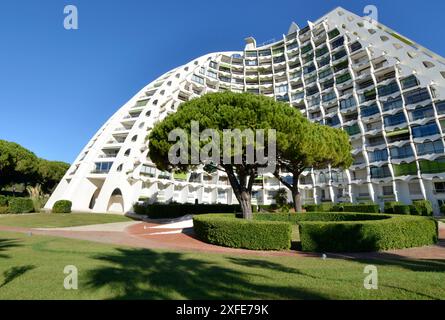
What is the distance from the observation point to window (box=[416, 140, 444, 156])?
42778mm

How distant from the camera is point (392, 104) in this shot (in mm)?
50531

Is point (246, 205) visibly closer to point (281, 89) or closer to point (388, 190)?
point (388, 190)

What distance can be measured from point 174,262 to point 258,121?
11640mm

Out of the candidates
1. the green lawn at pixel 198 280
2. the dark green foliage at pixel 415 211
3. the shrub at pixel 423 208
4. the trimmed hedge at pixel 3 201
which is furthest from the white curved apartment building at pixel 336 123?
the green lawn at pixel 198 280

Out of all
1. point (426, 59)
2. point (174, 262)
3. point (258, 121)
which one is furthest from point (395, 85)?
point (174, 262)

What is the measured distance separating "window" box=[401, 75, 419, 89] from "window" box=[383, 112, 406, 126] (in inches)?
208

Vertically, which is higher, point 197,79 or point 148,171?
point 197,79

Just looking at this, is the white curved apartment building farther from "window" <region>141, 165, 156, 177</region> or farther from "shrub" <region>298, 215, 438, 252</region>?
"shrub" <region>298, 215, 438, 252</region>

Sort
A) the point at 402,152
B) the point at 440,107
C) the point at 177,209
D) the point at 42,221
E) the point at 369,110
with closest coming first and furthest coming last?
1. the point at 42,221
2. the point at 177,209
3. the point at 440,107
4. the point at 402,152
5. the point at 369,110

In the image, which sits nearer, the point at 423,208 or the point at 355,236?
the point at 355,236

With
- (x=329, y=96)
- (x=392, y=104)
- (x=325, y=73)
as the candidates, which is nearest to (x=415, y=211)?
(x=392, y=104)

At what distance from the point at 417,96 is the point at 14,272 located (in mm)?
59275

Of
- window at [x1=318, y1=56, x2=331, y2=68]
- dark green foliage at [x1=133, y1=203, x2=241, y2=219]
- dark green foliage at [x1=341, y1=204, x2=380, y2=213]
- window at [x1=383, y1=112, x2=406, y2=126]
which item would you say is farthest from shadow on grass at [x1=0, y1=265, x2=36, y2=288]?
window at [x1=318, y1=56, x2=331, y2=68]
